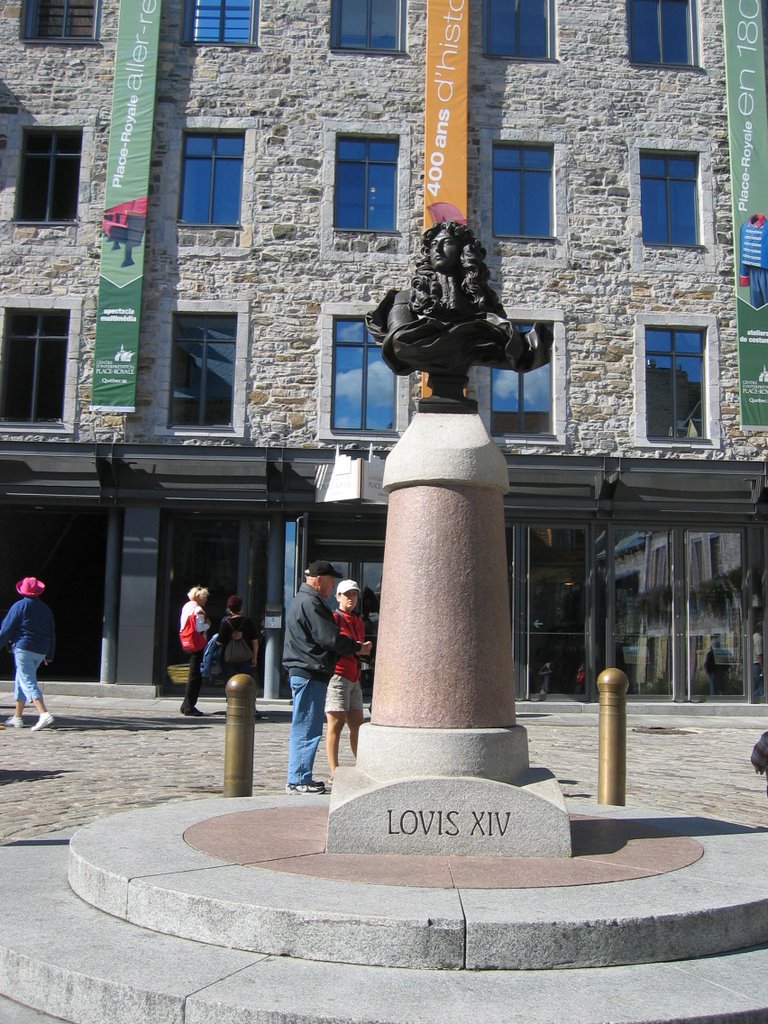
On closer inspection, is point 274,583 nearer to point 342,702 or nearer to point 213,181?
point 213,181

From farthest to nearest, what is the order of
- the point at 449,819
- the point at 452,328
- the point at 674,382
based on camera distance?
1. the point at 674,382
2. the point at 452,328
3. the point at 449,819

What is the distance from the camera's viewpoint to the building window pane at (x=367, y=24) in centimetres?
1908

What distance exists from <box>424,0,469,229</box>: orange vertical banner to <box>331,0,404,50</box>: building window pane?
74 cm

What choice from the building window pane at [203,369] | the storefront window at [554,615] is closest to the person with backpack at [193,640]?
the building window pane at [203,369]

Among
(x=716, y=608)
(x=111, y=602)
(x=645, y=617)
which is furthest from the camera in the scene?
(x=716, y=608)

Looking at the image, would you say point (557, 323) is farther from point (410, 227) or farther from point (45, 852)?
point (45, 852)

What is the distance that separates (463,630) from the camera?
18.1ft

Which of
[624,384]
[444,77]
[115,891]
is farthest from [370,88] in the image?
[115,891]

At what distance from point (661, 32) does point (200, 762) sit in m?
16.1

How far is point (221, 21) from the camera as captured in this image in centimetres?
1905

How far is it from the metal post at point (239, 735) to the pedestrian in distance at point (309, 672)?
801 millimetres

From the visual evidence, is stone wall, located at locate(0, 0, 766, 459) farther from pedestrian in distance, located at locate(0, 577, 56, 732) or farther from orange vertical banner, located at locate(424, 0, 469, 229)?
pedestrian in distance, located at locate(0, 577, 56, 732)

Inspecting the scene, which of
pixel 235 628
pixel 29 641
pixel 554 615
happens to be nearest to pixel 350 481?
pixel 235 628

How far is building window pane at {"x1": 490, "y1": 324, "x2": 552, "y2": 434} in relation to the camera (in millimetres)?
18141
